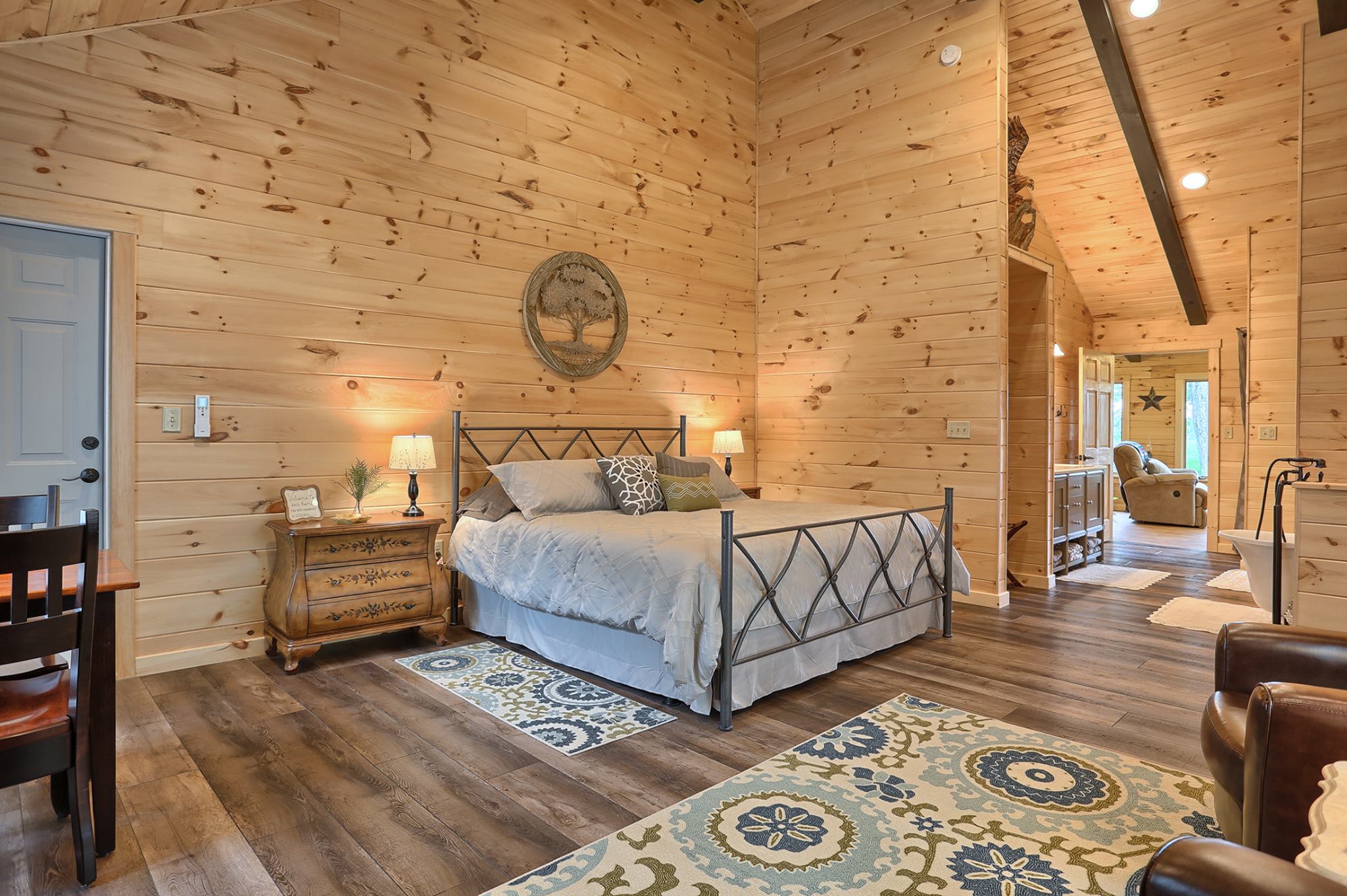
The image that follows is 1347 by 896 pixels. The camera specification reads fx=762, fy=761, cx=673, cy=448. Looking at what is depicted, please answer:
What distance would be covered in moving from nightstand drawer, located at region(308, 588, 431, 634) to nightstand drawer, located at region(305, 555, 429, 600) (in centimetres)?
3

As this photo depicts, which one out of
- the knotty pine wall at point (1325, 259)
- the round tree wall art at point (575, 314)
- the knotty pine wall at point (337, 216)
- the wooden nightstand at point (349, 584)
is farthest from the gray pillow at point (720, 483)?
the knotty pine wall at point (1325, 259)

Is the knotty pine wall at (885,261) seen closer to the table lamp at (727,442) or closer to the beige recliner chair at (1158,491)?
the table lamp at (727,442)

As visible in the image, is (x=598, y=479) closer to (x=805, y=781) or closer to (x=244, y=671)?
(x=244, y=671)

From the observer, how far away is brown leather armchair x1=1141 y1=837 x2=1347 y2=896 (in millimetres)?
887

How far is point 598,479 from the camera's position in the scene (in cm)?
443

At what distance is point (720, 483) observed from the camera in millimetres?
5113

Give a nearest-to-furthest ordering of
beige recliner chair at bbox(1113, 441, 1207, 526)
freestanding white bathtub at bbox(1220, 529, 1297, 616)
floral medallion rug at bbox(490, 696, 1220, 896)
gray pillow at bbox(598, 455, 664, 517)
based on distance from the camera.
→ 1. floral medallion rug at bbox(490, 696, 1220, 896)
2. freestanding white bathtub at bbox(1220, 529, 1297, 616)
3. gray pillow at bbox(598, 455, 664, 517)
4. beige recliner chair at bbox(1113, 441, 1207, 526)

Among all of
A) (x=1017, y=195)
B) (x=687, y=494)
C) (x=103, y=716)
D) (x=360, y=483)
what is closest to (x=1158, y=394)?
(x=1017, y=195)

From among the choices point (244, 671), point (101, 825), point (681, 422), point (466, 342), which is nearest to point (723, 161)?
point (681, 422)

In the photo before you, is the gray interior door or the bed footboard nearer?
the bed footboard

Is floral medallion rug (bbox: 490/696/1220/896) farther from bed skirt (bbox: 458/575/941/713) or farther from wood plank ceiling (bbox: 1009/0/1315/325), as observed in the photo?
wood plank ceiling (bbox: 1009/0/1315/325)

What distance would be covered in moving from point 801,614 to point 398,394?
8.33 ft

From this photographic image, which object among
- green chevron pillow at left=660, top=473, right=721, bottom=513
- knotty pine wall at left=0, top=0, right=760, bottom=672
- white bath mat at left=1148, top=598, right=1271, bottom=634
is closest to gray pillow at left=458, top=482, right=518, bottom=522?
knotty pine wall at left=0, top=0, right=760, bottom=672

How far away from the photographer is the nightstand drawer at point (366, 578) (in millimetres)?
3627
